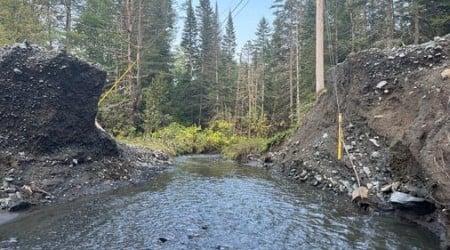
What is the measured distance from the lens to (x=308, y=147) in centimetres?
1346

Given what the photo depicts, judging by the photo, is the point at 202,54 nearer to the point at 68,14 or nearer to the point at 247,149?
the point at 68,14

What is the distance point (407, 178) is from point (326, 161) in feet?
12.0

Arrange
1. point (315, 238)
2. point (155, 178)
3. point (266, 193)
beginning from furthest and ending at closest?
point (155, 178) → point (266, 193) → point (315, 238)

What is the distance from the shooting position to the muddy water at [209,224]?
6.25 metres

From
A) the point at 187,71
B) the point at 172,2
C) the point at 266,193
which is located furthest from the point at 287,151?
the point at 187,71

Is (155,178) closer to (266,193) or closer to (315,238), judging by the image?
(266,193)

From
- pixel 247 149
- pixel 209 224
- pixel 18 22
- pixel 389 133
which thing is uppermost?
pixel 18 22

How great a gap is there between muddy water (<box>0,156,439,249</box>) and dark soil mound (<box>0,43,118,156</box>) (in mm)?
2499

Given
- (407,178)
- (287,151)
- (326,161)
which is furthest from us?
(287,151)

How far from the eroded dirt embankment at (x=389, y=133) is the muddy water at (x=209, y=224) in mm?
724

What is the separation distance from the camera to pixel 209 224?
7.42 meters

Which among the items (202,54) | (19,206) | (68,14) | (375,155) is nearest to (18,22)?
(68,14)

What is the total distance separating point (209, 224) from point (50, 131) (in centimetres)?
609

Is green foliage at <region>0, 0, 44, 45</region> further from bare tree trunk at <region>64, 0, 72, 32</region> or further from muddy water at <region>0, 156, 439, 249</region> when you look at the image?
muddy water at <region>0, 156, 439, 249</region>
